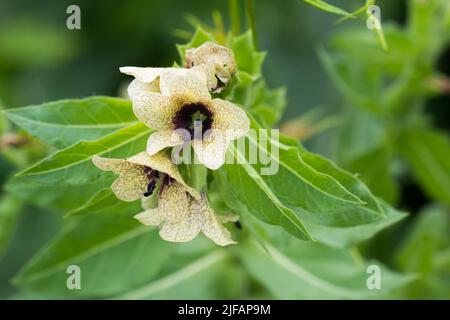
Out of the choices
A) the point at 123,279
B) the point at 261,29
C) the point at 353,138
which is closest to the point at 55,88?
the point at 261,29

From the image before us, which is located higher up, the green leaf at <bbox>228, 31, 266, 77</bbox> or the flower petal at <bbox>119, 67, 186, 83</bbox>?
the green leaf at <bbox>228, 31, 266, 77</bbox>

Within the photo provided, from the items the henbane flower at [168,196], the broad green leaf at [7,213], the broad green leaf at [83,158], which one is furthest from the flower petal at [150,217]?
the broad green leaf at [7,213]

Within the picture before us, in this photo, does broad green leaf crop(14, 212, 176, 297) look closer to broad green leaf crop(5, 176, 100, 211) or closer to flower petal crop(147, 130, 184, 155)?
broad green leaf crop(5, 176, 100, 211)

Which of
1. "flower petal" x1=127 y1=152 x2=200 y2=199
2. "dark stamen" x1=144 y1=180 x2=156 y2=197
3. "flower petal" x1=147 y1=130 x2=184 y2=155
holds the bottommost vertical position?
"dark stamen" x1=144 y1=180 x2=156 y2=197

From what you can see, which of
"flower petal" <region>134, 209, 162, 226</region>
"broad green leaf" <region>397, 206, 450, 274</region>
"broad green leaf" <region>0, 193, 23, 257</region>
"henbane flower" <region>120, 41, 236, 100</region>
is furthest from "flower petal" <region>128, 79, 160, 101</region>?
"broad green leaf" <region>397, 206, 450, 274</region>

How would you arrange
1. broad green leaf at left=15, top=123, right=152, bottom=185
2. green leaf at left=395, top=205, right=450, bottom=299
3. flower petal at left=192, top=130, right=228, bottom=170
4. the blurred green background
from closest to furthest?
flower petal at left=192, top=130, right=228, bottom=170 → broad green leaf at left=15, top=123, right=152, bottom=185 → green leaf at left=395, top=205, right=450, bottom=299 → the blurred green background

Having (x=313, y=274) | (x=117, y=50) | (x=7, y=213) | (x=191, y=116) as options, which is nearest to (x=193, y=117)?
(x=191, y=116)
